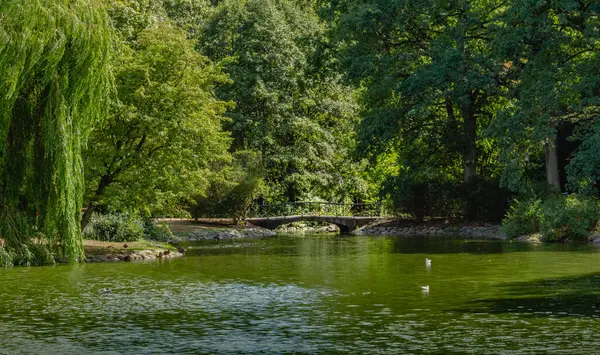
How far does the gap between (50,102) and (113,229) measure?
16.2 m

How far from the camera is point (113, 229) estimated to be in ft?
126

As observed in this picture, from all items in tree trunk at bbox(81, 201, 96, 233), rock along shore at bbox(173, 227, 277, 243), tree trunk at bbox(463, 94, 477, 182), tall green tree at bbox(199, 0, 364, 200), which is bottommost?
rock along shore at bbox(173, 227, 277, 243)

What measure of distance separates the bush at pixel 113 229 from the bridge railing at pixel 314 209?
2388cm

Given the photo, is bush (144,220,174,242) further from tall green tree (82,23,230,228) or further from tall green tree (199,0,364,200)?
tall green tree (199,0,364,200)

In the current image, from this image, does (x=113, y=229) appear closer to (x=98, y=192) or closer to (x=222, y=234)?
(x=98, y=192)

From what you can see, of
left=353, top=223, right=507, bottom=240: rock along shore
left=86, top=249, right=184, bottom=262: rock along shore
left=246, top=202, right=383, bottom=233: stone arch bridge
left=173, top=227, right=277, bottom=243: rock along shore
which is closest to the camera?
left=86, top=249, right=184, bottom=262: rock along shore

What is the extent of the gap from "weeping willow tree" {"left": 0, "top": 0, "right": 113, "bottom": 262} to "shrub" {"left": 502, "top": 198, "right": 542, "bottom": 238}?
79.9 ft

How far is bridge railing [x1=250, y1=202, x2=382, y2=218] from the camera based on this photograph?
2504 inches

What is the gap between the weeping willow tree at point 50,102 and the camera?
21.9m

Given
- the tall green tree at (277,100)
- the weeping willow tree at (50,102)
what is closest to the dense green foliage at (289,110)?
the weeping willow tree at (50,102)

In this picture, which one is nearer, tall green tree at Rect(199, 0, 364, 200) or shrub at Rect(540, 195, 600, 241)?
shrub at Rect(540, 195, 600, 241)

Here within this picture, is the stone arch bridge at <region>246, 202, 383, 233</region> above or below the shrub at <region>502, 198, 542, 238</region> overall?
above

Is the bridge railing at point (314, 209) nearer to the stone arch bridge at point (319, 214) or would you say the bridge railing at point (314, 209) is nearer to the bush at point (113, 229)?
the stone arch bridge at point (319, 214)

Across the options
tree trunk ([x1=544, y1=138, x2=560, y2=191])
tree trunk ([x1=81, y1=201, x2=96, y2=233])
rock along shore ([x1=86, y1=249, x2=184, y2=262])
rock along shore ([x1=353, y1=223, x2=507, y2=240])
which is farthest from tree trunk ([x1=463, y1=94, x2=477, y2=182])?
tree trunk ([x1=81, y1=201, x2=96, y2=233])
